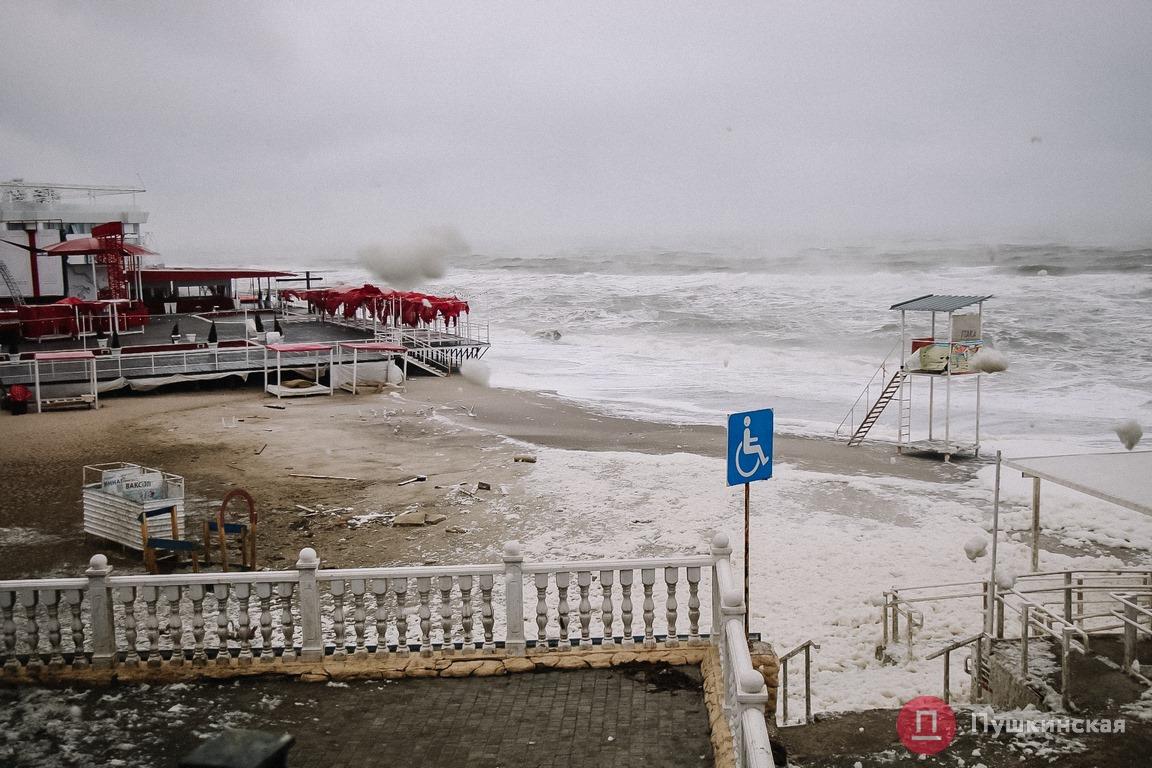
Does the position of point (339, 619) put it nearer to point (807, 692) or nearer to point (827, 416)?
point (807, 692)

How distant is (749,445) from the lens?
8.02 m

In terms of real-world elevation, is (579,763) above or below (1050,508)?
above

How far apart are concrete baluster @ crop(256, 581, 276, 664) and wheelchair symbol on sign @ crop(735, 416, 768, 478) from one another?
3.96 m

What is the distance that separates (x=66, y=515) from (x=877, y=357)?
39.8m

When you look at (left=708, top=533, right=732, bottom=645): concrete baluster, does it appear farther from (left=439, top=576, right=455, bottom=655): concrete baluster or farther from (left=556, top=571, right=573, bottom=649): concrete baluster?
(left=439, top=576, right=455, bottom=655): concrete baluster

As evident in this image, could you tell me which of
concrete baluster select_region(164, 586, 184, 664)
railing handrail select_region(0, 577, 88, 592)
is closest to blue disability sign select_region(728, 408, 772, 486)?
concrete baluster select_region(164, 586, 184, 664)

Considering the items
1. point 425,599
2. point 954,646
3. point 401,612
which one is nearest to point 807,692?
point 954,646

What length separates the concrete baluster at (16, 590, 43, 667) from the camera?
7.32 metres

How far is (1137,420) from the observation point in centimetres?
2875

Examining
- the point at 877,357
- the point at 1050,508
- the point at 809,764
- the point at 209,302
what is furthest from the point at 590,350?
the point at 809,764

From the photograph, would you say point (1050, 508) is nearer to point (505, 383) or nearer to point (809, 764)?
point (809, 764)

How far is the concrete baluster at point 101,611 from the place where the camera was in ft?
24.0

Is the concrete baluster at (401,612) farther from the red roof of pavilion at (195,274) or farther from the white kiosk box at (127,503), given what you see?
the red roof of pavilion at (195,274)

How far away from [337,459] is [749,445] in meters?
14.9
